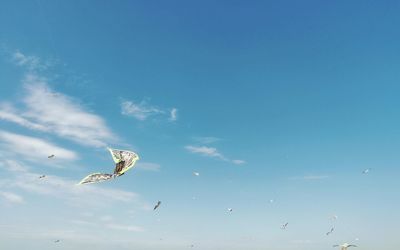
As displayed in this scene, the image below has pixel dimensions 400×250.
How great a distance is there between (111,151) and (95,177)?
1.23 metres

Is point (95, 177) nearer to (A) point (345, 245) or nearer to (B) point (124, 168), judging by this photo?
(B) point (124, 168)

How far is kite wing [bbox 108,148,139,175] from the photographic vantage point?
12719 millimetres

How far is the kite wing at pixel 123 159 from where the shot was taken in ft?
41.7

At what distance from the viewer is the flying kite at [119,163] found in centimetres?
1205

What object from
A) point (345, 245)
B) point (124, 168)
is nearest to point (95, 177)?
point (124, 168)

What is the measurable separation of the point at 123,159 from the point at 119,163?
0.70 feet

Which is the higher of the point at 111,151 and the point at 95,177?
A: the point at 111,151

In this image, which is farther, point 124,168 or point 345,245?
point 345,245

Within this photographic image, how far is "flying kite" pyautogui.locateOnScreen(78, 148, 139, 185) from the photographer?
39.5ft

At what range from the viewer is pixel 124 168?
41.7 ft

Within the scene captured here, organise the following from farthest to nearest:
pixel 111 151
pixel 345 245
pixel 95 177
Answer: pixel 345 245
pixel 111 151
pixel 95 177

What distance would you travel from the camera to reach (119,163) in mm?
12844

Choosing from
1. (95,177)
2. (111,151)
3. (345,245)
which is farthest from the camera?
(345,245)

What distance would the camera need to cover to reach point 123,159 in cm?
1298
